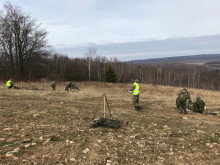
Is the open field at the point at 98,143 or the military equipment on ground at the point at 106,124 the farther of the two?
the military equipment on ground at the point at 106,124

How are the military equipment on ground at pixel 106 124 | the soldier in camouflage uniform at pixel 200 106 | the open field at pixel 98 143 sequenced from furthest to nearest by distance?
1. the soldier in camouflage uniform at pixel 200 106
2. the military equipment on ground at pixel 106 124
3. the open field at pixel 98 143

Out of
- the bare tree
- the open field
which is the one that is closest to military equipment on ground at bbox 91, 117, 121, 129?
the open field

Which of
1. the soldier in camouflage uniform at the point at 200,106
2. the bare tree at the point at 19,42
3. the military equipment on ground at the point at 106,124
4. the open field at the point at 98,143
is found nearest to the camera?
the open field at the point at 98,143

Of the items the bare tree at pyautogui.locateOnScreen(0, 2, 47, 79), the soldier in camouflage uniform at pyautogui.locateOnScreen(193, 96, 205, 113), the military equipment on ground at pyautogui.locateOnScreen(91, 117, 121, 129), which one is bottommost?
the soldier in camouflage uniform at pyautogui.locateOnScreen(193, 96, 205, 113)

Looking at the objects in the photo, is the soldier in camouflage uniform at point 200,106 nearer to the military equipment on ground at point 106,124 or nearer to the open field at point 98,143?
the open field at point 98,143

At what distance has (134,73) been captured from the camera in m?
65.3

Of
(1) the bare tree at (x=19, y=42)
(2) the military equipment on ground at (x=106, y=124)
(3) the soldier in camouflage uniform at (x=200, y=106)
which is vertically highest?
(1) the bare tree at (x=19, y=42)

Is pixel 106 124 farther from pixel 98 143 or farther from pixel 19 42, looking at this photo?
pixel 19 42

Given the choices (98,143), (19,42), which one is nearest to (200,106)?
(98,143)

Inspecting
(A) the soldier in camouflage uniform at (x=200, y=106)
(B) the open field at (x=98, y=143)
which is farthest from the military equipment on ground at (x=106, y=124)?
(A) the soldier in camouflage uniform at (x=200, y=106)

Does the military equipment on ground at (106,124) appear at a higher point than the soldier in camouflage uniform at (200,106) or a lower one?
higher

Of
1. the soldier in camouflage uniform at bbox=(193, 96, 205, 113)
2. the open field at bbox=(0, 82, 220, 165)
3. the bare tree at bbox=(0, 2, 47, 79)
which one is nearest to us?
the open field at bbox=(0, 82, 220, 165)

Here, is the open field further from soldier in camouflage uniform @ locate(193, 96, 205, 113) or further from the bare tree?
the bare tree

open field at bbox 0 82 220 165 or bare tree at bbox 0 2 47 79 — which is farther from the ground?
bare tree at bbox 0 2 47 79
